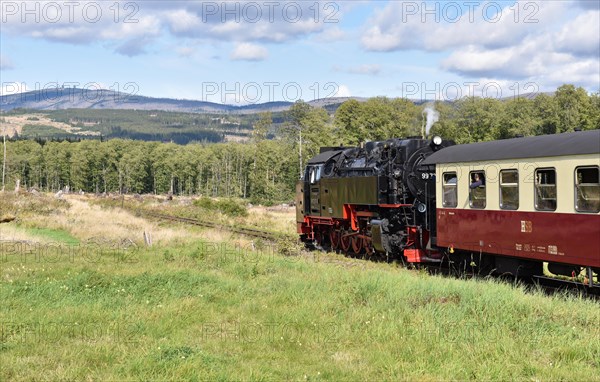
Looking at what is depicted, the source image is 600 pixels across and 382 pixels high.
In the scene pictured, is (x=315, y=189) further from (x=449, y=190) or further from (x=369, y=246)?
(x=449, y=190)

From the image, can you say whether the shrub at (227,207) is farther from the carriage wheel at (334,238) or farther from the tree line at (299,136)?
the carriage wheel at (334,238)

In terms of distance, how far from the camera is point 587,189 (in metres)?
12.0

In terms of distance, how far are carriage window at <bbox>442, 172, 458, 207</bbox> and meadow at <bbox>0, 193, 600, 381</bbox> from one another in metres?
Answer: 3.37

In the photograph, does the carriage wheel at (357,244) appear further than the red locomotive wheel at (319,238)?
No

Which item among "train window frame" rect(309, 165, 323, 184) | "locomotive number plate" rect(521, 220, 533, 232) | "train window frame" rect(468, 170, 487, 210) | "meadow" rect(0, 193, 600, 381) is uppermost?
"train window frame" rect(309, 165, 323, 184)

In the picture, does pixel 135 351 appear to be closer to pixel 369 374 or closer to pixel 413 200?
pixel 369 374

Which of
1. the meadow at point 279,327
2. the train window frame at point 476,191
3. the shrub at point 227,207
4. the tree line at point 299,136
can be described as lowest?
the meadow at point 279,327

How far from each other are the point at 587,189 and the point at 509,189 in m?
2.28

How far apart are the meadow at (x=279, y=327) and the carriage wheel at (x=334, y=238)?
26.9 ft

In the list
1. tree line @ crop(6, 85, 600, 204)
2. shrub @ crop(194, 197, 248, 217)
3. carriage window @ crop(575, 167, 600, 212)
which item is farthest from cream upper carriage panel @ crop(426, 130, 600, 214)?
shrub @ crop(194, 197, 248, 217)

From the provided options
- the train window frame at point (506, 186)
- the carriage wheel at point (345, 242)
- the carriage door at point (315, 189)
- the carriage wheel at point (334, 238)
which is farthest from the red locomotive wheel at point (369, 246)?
the train window frame at point (506, 186)

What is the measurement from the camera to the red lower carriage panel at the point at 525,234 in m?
12.0

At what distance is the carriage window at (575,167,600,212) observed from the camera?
38.7ft

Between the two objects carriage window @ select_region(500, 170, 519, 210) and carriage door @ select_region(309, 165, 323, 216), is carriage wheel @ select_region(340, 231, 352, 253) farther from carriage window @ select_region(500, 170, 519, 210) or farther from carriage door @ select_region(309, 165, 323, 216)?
carriage window @ select_region(500, 170, 519, 210)
